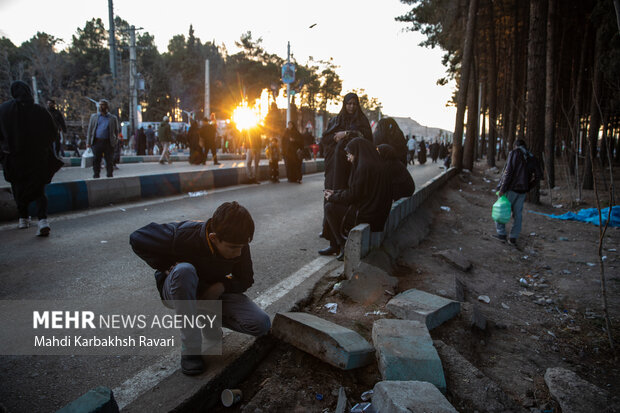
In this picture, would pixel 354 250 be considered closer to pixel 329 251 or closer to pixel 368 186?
pixel 368 186

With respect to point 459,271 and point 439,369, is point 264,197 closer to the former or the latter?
point 459,271

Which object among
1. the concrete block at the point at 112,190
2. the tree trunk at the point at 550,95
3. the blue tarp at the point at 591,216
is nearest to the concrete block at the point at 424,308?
the concrete block at the point at 112,190

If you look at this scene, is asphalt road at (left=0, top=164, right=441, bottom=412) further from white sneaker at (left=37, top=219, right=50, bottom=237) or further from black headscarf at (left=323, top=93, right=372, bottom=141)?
black headscarf at (left=323, top=93, right=372, bottom=141)

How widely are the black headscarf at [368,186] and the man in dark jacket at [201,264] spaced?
2.12 meters

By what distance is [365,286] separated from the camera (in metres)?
3.65

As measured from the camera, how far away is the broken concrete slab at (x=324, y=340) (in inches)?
95.2

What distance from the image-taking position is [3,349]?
2547 millimetres

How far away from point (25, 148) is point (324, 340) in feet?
16.6

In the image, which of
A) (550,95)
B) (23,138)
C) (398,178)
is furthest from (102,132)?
(550,95)

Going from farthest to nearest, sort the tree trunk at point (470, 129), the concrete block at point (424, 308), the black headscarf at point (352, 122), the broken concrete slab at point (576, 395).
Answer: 1. the tree trunk at point (470, 129)
2. the black headscarf at point (352, 122)
3. the concrete block at point (424, 308)
4. the broken concrete slab at point (576, 395)

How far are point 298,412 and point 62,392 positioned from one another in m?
1.23

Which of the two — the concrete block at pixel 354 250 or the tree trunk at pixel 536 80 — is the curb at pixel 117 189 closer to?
A: the concrete block at pixel 354 250

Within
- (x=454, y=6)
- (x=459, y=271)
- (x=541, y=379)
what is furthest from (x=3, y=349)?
(x=454, y=6)

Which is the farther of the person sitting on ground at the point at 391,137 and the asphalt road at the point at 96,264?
the person sitting on ground at the point at 391,137
